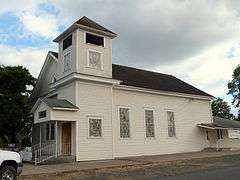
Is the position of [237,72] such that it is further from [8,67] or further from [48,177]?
[48,177]

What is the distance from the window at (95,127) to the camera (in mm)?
23391

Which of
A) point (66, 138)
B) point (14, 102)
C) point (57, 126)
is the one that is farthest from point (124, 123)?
point (14, 102)

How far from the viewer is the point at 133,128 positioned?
86.2 feet

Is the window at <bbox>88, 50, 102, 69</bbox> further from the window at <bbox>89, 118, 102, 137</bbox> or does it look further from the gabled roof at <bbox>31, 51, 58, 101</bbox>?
the gabled roof at <bbox>31, 51, 58, 101</bbox>

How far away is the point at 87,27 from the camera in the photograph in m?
24.4

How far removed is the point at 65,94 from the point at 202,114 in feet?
46.4

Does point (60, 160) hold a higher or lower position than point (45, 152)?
lower

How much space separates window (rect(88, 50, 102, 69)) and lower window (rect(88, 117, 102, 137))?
12.3ft

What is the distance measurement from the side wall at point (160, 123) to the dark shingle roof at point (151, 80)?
33.3 inches

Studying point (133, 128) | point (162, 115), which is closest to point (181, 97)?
point (162, 115)

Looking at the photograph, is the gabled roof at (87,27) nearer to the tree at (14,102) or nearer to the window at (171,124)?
the tree at (14,102)

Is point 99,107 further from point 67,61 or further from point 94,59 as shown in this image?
point 67,61

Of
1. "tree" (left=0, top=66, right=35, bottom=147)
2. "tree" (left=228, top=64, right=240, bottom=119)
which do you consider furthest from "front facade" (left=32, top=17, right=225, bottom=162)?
"tree" (left=228, top=64, right=240, bottom=119)

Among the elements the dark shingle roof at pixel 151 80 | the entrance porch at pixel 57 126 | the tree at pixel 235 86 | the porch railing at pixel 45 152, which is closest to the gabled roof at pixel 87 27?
the dark shingle roof at pixel 151 80
